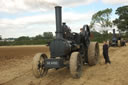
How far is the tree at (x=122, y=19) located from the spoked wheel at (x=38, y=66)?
49.6 metres

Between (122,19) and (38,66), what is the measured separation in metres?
53.0

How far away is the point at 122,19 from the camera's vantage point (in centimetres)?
5678

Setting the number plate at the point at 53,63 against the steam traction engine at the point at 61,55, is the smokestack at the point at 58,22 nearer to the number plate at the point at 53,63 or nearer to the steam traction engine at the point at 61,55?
the steam traction engine at the point at 61,55

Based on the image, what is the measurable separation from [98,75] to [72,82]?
53.0 inches

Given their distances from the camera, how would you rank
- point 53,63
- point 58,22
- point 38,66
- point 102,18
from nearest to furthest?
point 53,63
point 38,66
point 58,22
point 102,18

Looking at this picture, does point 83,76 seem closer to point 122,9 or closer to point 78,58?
point 78,58

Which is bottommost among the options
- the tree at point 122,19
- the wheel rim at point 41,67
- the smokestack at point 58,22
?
the wheel rim at point 41,67

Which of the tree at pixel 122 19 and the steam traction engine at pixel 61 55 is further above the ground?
the tree at pixel 122 19

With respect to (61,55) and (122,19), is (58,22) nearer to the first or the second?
(61,55)

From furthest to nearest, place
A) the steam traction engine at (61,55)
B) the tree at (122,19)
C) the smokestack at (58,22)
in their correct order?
the tree at (122,19)
the smokestack at (58,22)
the steam traction engine at (61,55)

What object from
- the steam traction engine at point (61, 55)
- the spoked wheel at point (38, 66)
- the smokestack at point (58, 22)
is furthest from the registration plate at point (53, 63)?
the smokestack at point (58, 22)

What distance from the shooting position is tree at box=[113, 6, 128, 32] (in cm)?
5425

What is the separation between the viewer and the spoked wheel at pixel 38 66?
24.4 ft

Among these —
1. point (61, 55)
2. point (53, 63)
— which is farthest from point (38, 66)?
point (61, 55)
